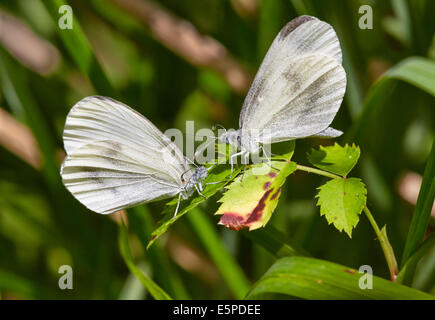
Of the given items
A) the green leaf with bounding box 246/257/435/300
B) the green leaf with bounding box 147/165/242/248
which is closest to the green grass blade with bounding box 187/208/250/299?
the green leaf with bounding box 147/165/242/248

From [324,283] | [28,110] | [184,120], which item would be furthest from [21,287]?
[324,283]

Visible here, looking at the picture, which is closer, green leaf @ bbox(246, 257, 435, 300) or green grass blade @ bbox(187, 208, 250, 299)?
green leaf @ bbox(246, 257, 435, 300)

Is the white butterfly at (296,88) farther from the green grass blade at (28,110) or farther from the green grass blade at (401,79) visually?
the green grass blade at (28,110)

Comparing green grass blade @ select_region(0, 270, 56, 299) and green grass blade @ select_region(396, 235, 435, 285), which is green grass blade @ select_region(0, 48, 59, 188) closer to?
green grass blade @ select_region(0, 270, 56, 299)

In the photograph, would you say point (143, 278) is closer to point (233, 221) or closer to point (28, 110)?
point (233, 221)

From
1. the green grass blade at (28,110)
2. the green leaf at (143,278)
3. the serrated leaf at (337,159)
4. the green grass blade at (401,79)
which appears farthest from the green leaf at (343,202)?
the green grass blade at (28,110)
